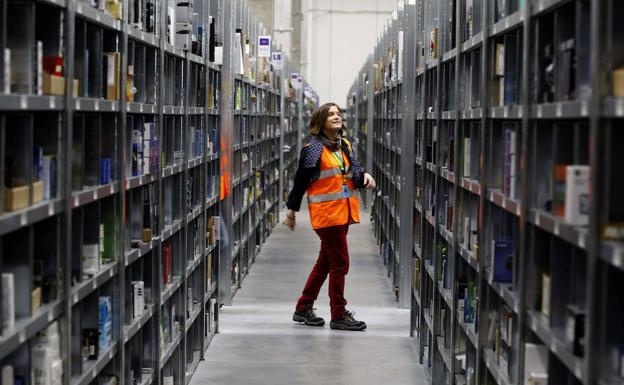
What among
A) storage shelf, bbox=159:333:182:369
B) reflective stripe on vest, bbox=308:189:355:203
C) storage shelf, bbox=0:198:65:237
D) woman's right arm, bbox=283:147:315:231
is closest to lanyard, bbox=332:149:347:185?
reflective stripe on vest, bbox=308:189:355:203

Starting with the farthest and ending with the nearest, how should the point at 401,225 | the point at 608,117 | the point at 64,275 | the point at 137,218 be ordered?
1. the point at 401,225
2. the point at 137,218
3. the point at 64,275
4. the point at 608,117

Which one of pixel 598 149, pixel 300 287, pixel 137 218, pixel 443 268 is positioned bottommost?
pixel 300 287

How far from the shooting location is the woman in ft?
27.9

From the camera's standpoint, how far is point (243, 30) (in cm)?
1080

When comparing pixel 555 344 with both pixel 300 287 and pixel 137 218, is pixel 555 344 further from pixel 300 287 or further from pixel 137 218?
pixel 300 287

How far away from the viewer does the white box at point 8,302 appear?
3.35 metres

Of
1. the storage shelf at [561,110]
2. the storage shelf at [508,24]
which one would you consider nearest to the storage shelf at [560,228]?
the storage shelf at [561,110]

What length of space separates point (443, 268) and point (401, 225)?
2.83 metres

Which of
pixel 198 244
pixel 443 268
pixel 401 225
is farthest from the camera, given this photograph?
pixel 401 225

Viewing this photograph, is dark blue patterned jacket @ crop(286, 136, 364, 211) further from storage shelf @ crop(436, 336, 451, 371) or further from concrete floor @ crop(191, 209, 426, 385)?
storage shelf @ crop(436, 336, 451, 371)

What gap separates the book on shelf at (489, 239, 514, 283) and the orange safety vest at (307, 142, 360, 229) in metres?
3.91

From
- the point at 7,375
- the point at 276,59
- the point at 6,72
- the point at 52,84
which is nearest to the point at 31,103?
the point at 6,72

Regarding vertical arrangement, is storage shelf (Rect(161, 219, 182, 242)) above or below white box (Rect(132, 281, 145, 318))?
above

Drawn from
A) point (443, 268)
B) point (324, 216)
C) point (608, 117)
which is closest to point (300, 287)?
point (324, 216)
